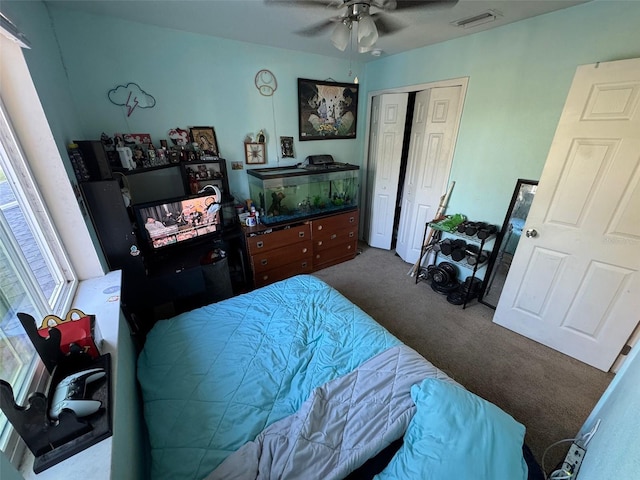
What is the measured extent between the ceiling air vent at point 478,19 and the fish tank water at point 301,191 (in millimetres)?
1539

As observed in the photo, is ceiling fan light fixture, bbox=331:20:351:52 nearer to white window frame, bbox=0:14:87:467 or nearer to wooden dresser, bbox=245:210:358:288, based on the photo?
white window frame, bbox=0:14:87:467

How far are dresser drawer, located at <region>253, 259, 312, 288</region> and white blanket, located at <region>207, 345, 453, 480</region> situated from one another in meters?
1.65

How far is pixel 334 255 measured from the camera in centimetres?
320

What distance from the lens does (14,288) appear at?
107 cm

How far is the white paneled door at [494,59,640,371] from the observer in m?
1.50

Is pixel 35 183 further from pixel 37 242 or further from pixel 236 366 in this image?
pixel 236 366

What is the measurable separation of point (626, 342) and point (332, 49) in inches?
135

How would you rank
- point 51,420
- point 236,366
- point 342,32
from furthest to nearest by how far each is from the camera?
point 342,32 → point 236,366 → point 51,420

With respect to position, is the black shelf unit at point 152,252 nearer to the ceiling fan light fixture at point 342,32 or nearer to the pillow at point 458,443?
the ceiling fan light fixture at point 342,32

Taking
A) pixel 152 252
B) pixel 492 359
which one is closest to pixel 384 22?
pixel 152 252

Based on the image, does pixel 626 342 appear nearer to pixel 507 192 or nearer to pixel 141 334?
pixel 507 192

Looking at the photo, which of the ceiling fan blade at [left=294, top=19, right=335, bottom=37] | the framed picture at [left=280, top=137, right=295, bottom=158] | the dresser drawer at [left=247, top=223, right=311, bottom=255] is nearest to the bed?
the dresser drawer at [left=247, top=223, right=311, bottom=255]

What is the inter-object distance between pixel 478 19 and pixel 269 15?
1.57m

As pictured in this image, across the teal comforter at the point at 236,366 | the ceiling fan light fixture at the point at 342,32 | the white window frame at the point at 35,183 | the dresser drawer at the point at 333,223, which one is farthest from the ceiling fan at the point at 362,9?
the dresser drawer at the point at 333,223
